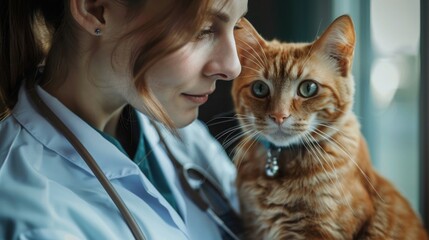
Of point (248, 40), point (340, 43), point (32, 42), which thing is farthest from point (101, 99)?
point (340, 43)

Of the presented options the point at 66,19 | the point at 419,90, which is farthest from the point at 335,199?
the point at 66,19

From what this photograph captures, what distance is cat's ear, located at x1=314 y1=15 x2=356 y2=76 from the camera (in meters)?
0.74

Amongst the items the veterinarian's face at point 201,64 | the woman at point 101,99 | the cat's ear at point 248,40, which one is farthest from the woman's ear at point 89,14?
the cat's ear at point 248,40

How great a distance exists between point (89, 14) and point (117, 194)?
0.91 feet

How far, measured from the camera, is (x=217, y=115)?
923 mm

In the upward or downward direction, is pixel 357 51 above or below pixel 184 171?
above

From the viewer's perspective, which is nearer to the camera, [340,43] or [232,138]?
[340,43]

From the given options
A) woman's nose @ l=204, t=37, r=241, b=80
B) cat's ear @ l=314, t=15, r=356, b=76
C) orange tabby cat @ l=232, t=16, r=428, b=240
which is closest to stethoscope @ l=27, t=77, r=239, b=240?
orange tabby cat @ l=232, t=16, r=428, b=240

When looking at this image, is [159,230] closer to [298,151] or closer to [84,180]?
[84,180]

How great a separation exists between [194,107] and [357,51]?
28cm

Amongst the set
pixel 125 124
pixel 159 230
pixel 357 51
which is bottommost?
pixel 159 230

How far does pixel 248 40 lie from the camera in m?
0.82

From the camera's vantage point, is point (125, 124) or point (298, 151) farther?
point (125, 124)

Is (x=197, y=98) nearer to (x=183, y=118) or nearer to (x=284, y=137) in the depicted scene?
(x=183, y=118)
